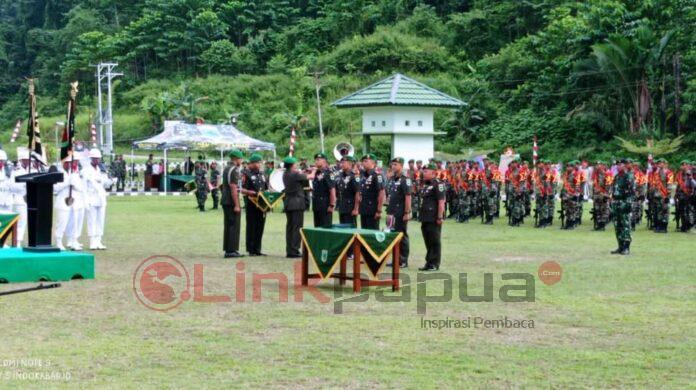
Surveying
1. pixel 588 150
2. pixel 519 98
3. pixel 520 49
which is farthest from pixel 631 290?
pixel 520 49

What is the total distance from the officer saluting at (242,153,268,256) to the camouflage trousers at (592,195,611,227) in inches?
392

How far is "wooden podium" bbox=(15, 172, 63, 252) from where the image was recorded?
6098 mm

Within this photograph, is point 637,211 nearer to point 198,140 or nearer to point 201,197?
point 201,197

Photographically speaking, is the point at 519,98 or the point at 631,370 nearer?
the point at 631,370

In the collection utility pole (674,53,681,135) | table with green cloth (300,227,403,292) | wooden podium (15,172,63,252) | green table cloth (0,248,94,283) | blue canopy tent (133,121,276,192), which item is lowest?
table with green cloth (300,227,403,292)

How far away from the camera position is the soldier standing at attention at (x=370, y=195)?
16.0 metres

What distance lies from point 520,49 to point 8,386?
51.0m

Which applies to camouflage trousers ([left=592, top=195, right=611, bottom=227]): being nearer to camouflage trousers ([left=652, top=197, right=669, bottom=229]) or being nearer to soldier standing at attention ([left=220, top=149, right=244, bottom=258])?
camouflage trousers ([left=652, top=197, right=669, bottom=229])

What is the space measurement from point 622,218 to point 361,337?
9.21m

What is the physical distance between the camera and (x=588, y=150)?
4444 cm

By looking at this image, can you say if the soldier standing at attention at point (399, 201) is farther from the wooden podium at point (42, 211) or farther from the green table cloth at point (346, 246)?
the wooden podium at point (42, 211)

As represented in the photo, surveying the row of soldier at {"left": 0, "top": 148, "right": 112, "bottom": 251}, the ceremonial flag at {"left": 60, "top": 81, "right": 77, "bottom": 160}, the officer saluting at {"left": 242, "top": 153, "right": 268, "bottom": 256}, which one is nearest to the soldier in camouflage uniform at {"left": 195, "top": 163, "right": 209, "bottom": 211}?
the row of soldier at {"left": 0, "top": 148, "right": 112, "bottom": 251}

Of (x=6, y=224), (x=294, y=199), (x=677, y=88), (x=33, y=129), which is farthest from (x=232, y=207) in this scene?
(x=677, y=88)

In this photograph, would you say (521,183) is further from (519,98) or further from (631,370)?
(519,98)
